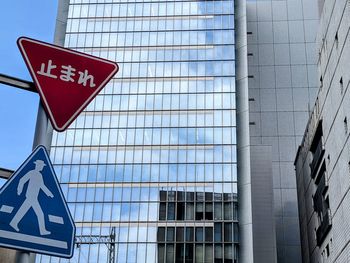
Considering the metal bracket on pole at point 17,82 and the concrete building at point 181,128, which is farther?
the concrete building at point 181,128

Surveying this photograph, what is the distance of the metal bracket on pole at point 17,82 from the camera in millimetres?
4273

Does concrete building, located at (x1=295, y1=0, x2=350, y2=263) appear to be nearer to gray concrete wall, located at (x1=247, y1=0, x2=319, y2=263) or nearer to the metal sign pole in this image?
gray concrete wall, located at (x1=247, y1=0, x2=319, y2=263)

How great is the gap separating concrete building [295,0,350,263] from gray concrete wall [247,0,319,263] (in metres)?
10.7

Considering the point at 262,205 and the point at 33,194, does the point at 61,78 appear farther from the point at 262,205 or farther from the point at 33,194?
the point at 262,205

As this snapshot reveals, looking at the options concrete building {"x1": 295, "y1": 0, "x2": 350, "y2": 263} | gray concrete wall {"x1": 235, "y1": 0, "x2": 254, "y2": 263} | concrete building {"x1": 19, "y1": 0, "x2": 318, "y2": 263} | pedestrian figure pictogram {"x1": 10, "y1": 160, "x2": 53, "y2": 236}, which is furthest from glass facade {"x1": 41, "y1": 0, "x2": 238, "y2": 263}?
pedestrian figure pictogram {"x1": 10, "y1": 160, "x2": 53, "y2": 236}

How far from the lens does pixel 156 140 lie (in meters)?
60.8

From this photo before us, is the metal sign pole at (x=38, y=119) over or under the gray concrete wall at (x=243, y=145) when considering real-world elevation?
under

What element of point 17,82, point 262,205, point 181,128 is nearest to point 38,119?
point 17,82

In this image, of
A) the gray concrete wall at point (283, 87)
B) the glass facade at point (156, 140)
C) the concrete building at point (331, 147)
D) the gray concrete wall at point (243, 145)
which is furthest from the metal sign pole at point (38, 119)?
the gray concrete wall at point (283, 87)

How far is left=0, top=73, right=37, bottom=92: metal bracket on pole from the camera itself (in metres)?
4.27

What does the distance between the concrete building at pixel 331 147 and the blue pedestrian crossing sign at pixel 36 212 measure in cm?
3238

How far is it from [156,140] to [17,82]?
56.6 m

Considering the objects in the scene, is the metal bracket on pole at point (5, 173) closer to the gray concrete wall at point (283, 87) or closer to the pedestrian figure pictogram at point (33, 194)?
the pedestrian figure pictogram at point (33, 194)

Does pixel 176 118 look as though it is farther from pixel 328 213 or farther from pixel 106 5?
pixel 328 213
